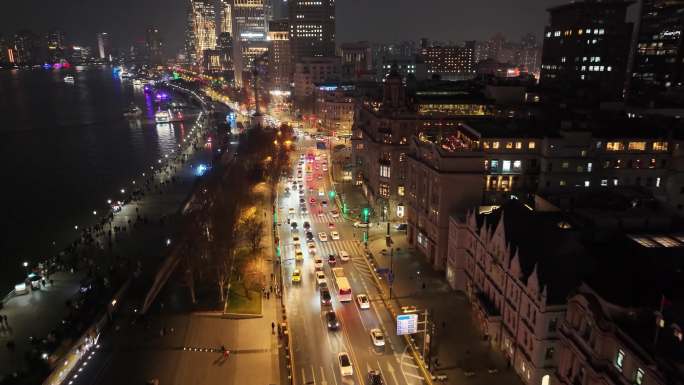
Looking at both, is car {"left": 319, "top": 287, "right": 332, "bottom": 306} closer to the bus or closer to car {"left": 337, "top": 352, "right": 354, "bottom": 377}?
the bus

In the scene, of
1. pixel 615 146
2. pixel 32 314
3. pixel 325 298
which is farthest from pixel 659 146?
pixel 32 314

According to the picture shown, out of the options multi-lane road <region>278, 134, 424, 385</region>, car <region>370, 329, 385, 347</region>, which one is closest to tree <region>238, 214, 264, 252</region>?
multi-lane road <region>278, 134, 424, 385</region>

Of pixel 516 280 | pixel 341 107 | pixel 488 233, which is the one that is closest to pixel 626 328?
pixel 516 280

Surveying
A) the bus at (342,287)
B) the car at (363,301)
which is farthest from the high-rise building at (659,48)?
the car at (363,301)

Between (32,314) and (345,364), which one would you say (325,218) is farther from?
(32,314)

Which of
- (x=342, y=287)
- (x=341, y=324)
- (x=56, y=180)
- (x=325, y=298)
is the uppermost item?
(x=342, y=287)
